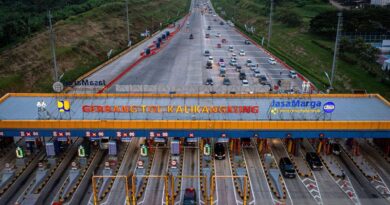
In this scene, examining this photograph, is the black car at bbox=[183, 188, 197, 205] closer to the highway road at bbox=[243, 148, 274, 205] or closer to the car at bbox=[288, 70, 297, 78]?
the highway road at bbox=[243, 148, 274, 205]

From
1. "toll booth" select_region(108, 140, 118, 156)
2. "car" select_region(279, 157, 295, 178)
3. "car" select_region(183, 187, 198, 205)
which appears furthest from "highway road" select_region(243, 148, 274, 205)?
"toll booth" select_region(108, 140, 118, 156)

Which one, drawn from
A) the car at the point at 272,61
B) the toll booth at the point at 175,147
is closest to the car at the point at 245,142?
the toll booth at the point at 175,147

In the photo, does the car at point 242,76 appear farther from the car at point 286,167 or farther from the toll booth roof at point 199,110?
the car at point 286,167

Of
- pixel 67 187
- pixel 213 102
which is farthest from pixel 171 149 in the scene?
pixel 67 187

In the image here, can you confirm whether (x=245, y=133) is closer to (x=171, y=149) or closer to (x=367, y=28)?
(x=171, y=149)

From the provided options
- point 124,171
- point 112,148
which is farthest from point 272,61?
point 124,171

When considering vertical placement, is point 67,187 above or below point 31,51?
below
